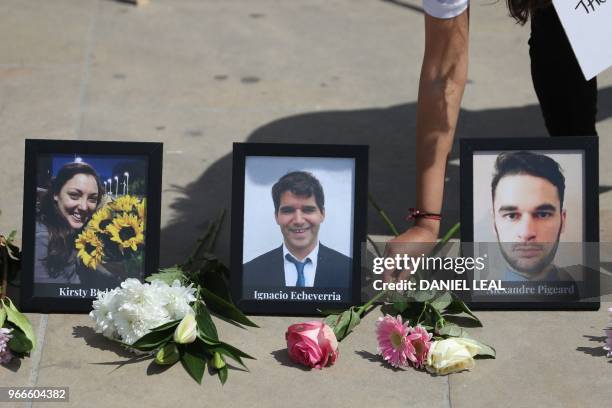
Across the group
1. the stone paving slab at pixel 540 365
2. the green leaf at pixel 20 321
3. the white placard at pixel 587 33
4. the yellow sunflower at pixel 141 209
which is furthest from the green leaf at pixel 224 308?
the white placard at pixel 587 33

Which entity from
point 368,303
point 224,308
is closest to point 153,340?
point 224,308

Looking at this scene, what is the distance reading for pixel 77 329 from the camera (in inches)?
124

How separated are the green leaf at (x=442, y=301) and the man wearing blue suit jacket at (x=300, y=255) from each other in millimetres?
248

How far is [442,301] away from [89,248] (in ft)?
3.25

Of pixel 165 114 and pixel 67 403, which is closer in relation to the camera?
pixel 67 403

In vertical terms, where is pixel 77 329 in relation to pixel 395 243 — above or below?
below

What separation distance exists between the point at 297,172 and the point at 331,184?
10 centimetres

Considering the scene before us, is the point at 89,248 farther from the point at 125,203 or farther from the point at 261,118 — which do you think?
the point at 261,118

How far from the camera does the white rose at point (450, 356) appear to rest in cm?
289

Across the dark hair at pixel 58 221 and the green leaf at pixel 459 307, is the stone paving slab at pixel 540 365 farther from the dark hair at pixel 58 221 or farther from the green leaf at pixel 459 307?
the dark hair at pixel 58 221

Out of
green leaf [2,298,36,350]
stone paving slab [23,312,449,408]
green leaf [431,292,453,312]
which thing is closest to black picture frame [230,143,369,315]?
stone paving slab [23,312,449,408]

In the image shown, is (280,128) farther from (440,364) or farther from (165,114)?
(440,364)

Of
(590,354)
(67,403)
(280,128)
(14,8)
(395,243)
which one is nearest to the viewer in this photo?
(67,403)

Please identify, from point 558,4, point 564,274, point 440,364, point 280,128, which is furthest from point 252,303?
point 280,128
